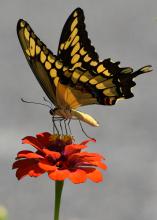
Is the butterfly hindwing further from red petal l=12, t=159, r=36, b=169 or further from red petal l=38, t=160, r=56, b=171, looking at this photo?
→ red petal l=38, t=160, r=56, b=171

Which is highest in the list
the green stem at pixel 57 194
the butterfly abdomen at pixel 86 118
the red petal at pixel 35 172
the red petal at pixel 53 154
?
the butterfly abdomen at pixel 86 118

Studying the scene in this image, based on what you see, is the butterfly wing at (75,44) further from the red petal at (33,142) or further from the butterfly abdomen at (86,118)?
the red petal at (33,142)

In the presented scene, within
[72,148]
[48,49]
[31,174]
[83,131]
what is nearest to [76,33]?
[48,49]

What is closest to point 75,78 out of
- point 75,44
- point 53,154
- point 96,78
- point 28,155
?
point 96,78

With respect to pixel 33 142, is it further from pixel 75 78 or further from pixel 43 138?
pixel 75 78

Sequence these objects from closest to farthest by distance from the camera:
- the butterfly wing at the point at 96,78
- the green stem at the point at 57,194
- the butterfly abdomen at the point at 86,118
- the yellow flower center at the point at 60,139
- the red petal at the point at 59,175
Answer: the green stem at the point at 57,194
the red petal at the point at 59,175
the yellow flower center at the point at 60,139
the butterfly abdomen at the point at 86,118
the butterfly wing at the point at 96,78

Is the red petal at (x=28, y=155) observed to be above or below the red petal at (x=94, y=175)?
above

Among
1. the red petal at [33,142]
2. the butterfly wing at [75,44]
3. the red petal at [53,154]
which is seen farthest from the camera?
the butterfly wing at [75,44]

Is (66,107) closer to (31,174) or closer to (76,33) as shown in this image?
(76,33)

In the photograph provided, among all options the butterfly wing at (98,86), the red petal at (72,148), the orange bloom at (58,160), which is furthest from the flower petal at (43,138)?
the butterfly wing at (98,86)
